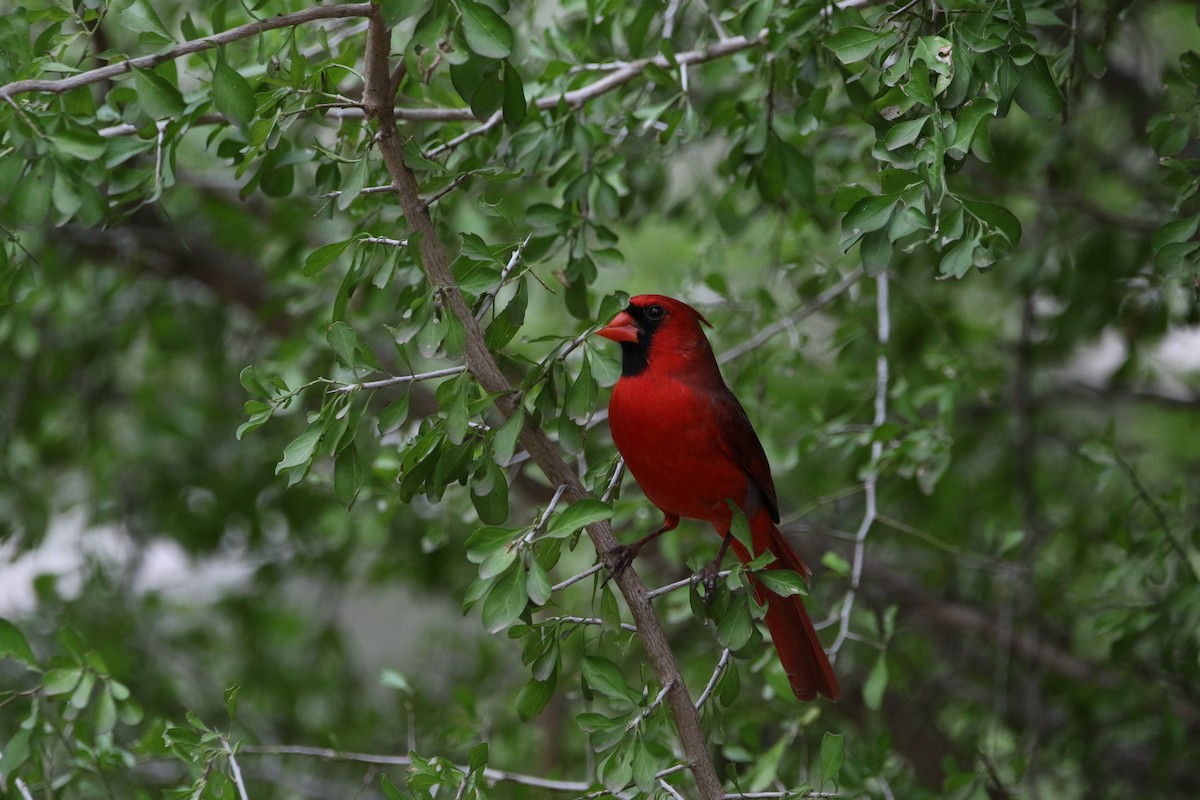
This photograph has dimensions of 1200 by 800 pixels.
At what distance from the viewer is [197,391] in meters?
4.75

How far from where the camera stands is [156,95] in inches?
77.0

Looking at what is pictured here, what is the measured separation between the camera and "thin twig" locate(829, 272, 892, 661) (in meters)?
2.70

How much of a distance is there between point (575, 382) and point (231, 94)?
69 cm

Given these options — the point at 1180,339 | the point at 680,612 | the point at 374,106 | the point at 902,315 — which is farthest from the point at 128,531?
the point at 1180,339

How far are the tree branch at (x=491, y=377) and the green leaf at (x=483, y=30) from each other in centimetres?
19

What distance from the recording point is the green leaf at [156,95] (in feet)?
6.35

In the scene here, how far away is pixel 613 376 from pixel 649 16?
99cm

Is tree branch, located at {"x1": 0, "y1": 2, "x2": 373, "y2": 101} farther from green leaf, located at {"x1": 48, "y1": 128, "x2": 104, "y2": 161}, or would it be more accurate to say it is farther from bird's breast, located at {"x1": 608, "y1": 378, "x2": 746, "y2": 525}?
bird's breast, located at {"x1": 608, "y1": 378, "x2": 746, "y2": 525}

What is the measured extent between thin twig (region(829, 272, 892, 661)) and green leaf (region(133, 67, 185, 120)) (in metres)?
1.40

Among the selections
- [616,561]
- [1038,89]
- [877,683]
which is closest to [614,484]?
[616,561]

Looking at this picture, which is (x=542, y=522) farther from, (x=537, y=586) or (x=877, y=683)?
(x=877, y=683)

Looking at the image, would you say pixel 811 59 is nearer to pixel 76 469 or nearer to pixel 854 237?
pixel 854 237

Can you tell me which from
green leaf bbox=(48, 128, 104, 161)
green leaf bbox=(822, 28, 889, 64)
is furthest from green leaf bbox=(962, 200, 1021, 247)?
green leaf bbox=(48, 128, 104, 161)

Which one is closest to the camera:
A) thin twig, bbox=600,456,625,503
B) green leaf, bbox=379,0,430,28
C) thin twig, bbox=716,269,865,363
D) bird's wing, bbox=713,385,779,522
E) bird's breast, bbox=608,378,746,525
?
green leaf, bbox=379,0,430,28
